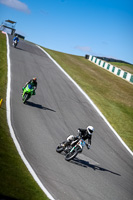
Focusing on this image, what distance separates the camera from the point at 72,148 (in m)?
11.7

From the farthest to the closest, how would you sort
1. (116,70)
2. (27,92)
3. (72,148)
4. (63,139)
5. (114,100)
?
1. (116,70)
2. (114,100)
3. (27,92)
4. (63,139)
5. (72,148)

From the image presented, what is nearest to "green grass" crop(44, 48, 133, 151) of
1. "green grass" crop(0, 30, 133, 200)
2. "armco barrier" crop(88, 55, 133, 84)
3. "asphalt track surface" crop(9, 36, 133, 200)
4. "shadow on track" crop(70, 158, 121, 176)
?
"green grass" crop(0, 30, 133, 200)

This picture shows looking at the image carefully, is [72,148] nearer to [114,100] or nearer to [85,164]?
[85,164]

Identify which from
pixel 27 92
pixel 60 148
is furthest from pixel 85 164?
pixel 27 92

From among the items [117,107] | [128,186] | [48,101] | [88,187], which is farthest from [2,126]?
[117,107]

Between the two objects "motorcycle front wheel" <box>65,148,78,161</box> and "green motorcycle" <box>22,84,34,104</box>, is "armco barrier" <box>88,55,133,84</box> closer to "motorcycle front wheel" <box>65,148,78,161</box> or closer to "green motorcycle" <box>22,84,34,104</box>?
"green motorcycle" <box>22,84,34,104</box>

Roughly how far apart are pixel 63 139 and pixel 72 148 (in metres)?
2.43

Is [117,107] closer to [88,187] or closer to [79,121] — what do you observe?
[79,121]

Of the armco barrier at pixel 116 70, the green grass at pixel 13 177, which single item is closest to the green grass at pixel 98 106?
the green grass at pixel 13 177

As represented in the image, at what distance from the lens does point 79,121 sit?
18.4 meters

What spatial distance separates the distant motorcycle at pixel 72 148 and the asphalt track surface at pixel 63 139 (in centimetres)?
25

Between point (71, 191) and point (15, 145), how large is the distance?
3.15 meters

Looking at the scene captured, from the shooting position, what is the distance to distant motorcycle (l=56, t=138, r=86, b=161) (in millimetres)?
11494

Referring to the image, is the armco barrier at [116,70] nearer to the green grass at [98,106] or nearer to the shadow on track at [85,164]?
the green grass at [98,106]
